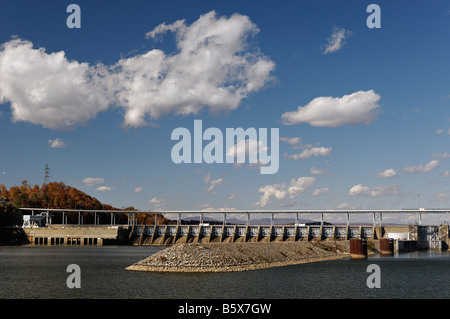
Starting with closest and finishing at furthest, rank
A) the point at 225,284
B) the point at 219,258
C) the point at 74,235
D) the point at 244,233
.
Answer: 1. the point at 225,284
2. the point at 219,258
3. the point at 244,233
4. the point at 74,235

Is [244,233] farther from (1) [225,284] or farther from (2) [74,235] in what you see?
(1) [225,284]

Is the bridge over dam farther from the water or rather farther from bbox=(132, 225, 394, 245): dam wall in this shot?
the water

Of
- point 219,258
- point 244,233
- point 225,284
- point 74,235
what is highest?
point 219,258

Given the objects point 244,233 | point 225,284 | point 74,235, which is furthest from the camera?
point 74,235

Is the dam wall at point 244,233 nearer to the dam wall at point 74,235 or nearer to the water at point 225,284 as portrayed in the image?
the dam wall at point 74,235

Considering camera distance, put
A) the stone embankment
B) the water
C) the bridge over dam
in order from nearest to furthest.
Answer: the water, the stone embankment, the bridge over dam

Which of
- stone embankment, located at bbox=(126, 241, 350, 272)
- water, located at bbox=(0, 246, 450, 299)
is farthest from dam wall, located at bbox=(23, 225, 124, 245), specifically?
water, located at bbox=(0, 246, 450, 299)

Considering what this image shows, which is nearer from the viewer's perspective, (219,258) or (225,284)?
(225,284)

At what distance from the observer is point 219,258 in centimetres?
6209

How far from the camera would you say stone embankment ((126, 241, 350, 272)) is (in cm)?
5924

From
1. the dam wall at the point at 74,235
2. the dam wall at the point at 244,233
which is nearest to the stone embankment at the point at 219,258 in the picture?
the dam wall at the point at 244,233

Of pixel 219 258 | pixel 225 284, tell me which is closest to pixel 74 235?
pixel 219 258

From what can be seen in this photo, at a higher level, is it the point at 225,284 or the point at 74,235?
the point at 225,284

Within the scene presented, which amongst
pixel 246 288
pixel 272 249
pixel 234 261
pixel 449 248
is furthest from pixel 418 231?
pixel 246 288
